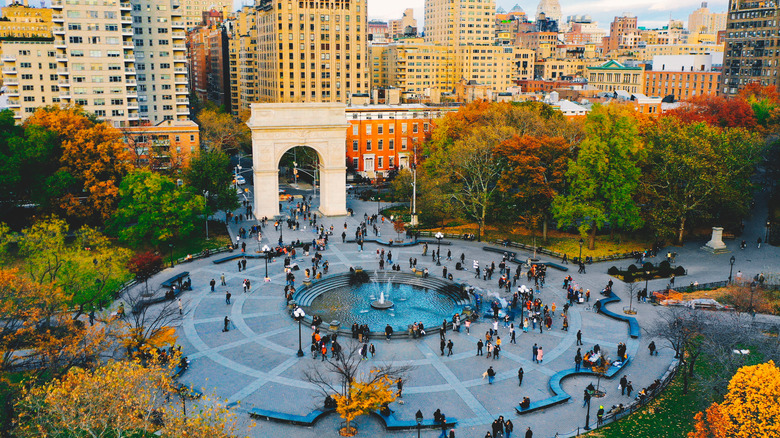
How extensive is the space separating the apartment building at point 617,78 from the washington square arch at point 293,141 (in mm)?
96038

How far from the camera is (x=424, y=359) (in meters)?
34.8

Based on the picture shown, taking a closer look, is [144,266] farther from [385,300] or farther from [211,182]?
[385,300]

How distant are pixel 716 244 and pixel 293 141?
135ft

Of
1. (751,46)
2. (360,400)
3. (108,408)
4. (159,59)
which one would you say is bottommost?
(360,400)

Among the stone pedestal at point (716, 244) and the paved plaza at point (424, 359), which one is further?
the stone pedestal at point (716, 244)

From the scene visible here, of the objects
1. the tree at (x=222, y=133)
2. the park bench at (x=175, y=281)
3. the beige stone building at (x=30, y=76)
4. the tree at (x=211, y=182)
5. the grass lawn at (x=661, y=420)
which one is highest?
the beige stone building at (x=30, y=76)

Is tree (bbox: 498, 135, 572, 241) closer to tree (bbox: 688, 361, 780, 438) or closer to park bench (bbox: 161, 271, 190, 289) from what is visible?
park bench (bbox: 161, 271, 190, 289)

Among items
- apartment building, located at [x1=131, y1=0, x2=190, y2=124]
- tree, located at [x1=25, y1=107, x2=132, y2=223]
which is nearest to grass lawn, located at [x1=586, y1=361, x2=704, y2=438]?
tree, located at [x1=25, y1=107, x2=132, y2=223]

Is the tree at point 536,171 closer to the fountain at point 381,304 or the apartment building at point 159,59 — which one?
the fountain at point 381,304

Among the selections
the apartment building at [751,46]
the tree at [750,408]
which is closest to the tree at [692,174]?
the tree at [750,408]

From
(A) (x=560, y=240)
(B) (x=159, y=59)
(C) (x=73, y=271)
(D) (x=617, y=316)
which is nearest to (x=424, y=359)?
(D) (x=617, y=316)

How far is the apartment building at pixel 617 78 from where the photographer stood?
142 metres

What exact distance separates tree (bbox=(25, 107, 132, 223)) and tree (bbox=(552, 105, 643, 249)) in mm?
39791

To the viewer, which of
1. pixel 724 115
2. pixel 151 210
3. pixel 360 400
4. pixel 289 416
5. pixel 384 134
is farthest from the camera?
pixel 384 134
